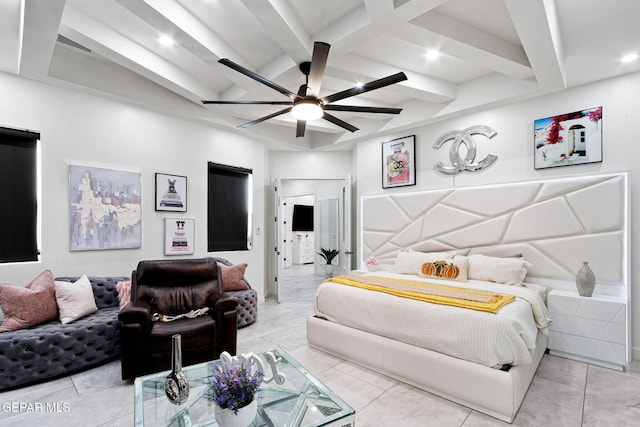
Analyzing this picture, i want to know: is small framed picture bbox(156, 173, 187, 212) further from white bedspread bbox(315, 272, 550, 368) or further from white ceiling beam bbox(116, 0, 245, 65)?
white bedspread bbox(315, 272, 550, 368)

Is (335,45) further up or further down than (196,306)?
further up

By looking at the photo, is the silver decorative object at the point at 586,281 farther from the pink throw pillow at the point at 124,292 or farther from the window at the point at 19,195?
the window at the point at 19,195

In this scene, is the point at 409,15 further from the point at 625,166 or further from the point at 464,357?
the point at 625,166

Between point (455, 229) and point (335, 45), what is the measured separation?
283 cm

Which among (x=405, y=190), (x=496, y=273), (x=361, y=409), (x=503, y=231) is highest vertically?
(x=405, y=190)

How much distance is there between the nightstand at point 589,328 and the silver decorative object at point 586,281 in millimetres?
76

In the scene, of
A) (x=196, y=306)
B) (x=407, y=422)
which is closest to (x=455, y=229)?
(x=407, y=422)

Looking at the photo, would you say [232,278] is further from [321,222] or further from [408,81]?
[321,222]

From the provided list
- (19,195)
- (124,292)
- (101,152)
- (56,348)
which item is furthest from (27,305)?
(101,152)

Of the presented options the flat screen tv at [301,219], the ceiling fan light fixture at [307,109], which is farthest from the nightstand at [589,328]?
the flat screen tv at [301,219]

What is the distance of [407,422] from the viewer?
2189mm

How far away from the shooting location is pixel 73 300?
305 cm

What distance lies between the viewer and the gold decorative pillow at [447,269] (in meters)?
3.79

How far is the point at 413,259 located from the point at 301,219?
21.3 feet
